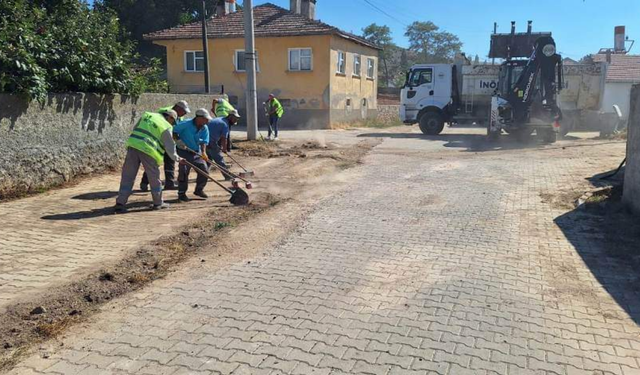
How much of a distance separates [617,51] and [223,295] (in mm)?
45483

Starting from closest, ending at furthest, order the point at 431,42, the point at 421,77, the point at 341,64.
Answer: the point at 421,77 → the point at 341,64 → the point at 431,42

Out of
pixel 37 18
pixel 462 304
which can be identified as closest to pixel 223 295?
pixel 462 304

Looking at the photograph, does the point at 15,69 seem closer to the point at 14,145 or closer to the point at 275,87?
the point at 14,145

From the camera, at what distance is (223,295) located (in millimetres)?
4727

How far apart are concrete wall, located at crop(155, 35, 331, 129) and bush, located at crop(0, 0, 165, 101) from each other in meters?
13.9

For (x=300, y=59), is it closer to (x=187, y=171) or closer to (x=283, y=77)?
(x=283, y=77)

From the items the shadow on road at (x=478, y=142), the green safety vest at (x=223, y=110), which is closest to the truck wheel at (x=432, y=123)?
the shadow on road at (x=478, y=142)

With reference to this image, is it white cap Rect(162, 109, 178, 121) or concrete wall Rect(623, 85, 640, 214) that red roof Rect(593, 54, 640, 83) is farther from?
white cap Rect(162, 109, 178, 121)

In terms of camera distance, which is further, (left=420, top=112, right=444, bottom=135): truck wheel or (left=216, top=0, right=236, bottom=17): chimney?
(left=216, top=0, right=236, bottom=17): chimney

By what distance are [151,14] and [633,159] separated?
41.7m

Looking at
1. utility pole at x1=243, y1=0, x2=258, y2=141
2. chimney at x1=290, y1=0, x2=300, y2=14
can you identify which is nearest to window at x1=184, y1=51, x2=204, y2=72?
chimney at x1=290, y1=0, x2=300, y2=14

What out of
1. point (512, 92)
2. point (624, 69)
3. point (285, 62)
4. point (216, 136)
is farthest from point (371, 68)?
point (216, 136)

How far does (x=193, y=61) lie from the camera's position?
27.2m

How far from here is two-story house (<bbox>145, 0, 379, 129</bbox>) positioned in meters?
24.9
